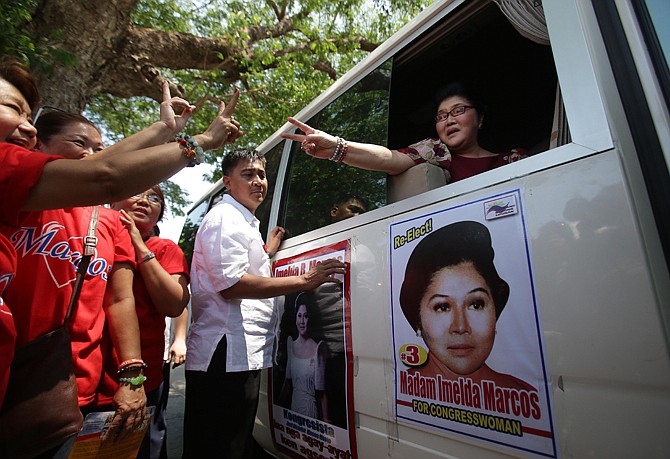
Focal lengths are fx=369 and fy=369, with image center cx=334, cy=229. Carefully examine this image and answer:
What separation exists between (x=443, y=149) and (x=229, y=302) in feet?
4.28

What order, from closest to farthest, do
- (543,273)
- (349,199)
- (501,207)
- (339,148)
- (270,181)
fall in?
(543,273)
(501,207)
(339,148)
(349,199)
(270,181)

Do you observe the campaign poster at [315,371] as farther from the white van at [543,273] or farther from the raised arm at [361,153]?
the raised arm at [361,153]

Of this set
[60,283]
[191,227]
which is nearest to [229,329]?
[60,283]

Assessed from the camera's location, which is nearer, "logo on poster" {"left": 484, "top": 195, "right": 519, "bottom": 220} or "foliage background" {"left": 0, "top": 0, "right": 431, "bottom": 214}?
"logo on poster" {"left": 484, "top": 195, "right": 519, "bottom": 220}

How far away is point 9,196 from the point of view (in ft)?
3.03

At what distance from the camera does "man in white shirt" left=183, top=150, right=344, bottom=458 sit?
1727 millimetres

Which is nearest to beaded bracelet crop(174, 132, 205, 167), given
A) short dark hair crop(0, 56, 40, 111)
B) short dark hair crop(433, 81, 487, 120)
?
short dark hair crop(0, 56, 40, 111)

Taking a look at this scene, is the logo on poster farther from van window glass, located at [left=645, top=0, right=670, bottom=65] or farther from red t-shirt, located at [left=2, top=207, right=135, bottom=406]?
red t-shirt, located at [left=2, top=207, right=135, bottom=406]

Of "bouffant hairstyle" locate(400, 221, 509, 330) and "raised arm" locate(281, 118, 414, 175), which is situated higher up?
"raised arm" locate(281, 118, 414, 175)

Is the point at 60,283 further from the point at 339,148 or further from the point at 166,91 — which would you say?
the point at 339,148

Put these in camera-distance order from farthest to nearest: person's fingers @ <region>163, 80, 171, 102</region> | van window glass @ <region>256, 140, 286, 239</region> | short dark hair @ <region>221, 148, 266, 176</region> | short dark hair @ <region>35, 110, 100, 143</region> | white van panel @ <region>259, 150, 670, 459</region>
A: 1. van window glass @ <region>256, 140, 286, 239</region>
2. short dark hair @ <region>221, 148, 266, 176</region>
3. person's fingers @ <region>163, 80, 171, 102</region>
4. short dark hair @ <region>35, 110, 100, 143</region>
5. white van panel @ <region>259, 150, 670, 459</region>

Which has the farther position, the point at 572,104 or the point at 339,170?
the point at 339,170

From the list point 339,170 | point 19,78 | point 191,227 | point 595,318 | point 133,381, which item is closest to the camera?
point 595,318

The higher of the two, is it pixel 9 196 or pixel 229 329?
pixel 9 196
